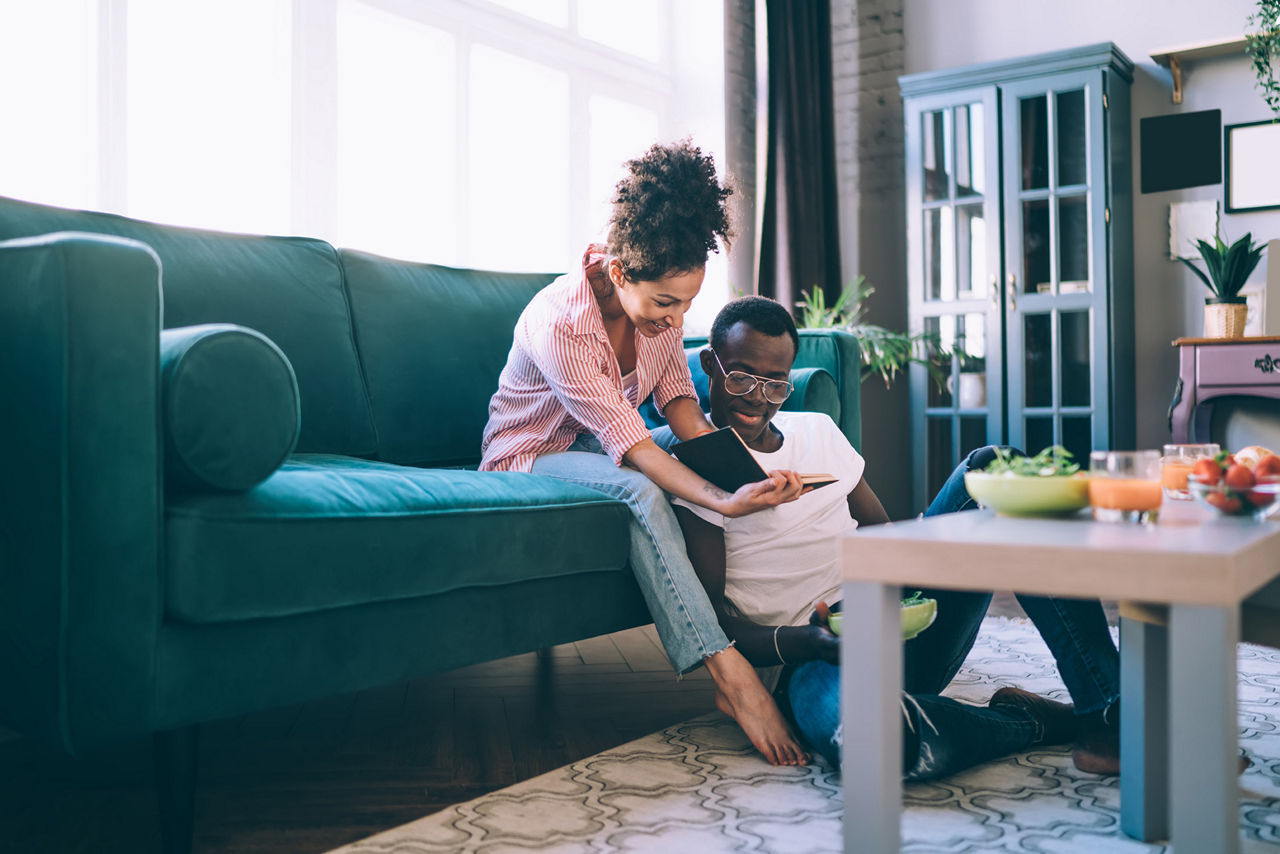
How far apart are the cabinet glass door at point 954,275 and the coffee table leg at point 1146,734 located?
9.24 feet

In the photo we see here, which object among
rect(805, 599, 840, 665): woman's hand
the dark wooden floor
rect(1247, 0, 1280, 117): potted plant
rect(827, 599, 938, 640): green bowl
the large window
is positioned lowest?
the dark wooden floor

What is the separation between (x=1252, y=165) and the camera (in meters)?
3.85

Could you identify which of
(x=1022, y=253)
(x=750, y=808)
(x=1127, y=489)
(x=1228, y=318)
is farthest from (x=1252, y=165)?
(x=750, y=808)

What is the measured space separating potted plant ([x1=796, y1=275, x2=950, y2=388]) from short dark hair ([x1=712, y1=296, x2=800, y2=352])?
1884mm

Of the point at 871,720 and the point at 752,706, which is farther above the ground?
the point at 871,720

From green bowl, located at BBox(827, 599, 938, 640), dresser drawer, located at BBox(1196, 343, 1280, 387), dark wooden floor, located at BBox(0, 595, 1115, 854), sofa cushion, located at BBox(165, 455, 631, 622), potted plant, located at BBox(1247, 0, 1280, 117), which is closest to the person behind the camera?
sofa cushion, located at BBox(165, 455, 631, 622)

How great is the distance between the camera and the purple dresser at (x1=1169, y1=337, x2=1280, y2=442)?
129 inches

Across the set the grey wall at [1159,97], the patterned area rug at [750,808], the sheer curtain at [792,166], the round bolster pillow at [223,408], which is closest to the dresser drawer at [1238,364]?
the grey wall at [1159,97]

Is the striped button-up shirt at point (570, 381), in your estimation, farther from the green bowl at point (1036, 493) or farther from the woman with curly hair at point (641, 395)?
the green bowl at point (1036, 493)

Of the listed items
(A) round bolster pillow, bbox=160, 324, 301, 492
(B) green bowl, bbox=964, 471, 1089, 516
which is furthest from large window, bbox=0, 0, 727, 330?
(B) green bowl, bbox=964, 471, 1089, 516

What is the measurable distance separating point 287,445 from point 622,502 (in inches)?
22.4

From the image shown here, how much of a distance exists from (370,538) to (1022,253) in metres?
3.23

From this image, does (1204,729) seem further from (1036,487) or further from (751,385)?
(751,385)

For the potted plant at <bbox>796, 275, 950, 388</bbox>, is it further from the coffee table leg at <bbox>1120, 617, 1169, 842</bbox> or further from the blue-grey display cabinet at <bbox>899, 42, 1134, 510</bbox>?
the coffee table leg at <bbox>1120, 617, 1169, 842</bbox>
